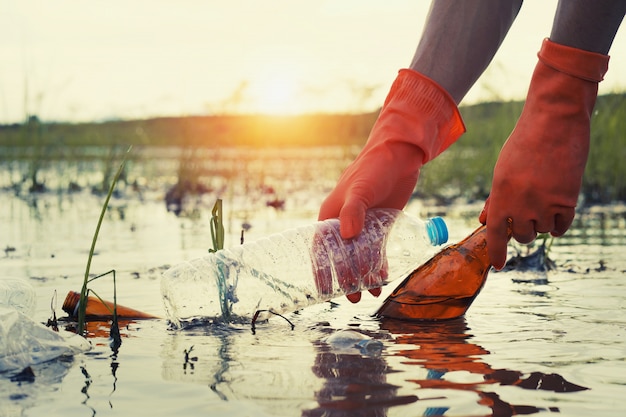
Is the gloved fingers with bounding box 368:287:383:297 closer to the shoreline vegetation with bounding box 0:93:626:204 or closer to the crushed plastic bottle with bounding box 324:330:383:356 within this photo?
the crushed plastic bottle with bounding box 324:330:383:356

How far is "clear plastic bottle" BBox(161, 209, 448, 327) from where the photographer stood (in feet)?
9.91

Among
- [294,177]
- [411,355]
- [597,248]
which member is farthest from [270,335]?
[294,177]

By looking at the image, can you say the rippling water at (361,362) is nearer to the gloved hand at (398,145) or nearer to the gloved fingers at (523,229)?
the gloved fingers at (523,229)

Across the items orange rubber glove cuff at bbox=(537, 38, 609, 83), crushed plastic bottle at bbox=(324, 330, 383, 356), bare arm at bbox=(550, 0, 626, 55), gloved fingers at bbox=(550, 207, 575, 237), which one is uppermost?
bare arm at bbox=(550, 0, 626, 55)

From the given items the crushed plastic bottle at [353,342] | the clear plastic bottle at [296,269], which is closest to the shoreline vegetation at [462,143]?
the clear plastic bottle at [296,269]

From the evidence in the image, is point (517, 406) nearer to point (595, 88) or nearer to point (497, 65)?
point (595, 88)

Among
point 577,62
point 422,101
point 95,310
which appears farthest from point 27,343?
point 577,62

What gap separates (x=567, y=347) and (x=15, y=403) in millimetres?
1440

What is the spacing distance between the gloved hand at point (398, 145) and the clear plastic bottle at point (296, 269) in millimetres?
106

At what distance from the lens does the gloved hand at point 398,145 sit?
2900mm

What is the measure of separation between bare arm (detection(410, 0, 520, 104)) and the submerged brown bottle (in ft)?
1.73

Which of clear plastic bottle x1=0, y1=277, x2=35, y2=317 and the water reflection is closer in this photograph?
the water reflection

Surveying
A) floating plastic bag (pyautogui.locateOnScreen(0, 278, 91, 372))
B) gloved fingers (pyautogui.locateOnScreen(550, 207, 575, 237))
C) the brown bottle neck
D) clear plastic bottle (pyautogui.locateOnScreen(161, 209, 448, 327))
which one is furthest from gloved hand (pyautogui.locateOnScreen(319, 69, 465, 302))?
floating plastic bag (pyautogui.locateOnScreen(0, 278, 91, 372))

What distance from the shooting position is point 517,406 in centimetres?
190
